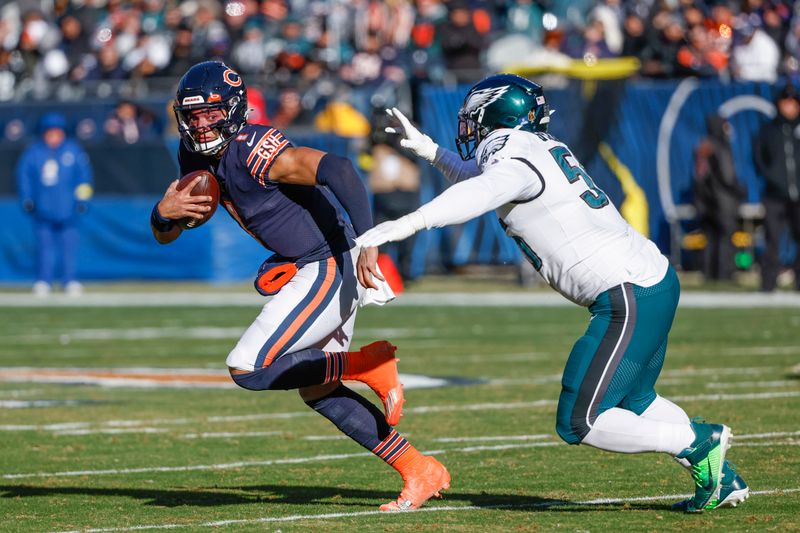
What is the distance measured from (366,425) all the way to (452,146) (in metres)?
14.6

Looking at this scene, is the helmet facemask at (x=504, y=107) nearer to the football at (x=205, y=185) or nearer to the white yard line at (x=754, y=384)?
the football at (x=205, y=185)

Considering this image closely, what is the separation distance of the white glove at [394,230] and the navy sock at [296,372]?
0.92 meters

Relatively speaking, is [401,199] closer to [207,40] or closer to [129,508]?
[207,40]

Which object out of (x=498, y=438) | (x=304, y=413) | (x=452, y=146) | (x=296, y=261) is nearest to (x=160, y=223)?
(x=296, y=261)

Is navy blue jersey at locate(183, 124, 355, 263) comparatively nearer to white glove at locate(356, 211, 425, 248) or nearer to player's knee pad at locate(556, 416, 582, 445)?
white glove at locate(356, 211, 425, 248)

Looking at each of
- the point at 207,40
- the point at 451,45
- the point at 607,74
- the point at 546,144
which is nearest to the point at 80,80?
the point at 207,40

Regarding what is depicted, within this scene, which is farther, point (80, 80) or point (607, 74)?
point (80, 80)

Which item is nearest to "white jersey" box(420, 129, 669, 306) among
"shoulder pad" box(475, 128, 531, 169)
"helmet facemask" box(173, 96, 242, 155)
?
"shoulder pad" box(475, 128, 531, 169)

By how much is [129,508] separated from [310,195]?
1459 mm

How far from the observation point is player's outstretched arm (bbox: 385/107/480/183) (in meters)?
6.16

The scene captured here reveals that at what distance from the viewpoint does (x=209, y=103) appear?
20.0 ft

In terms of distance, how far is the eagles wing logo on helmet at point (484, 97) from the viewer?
5832 millimetres

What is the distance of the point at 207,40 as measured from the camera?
979 inches

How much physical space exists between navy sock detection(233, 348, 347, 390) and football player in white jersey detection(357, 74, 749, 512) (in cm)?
93
